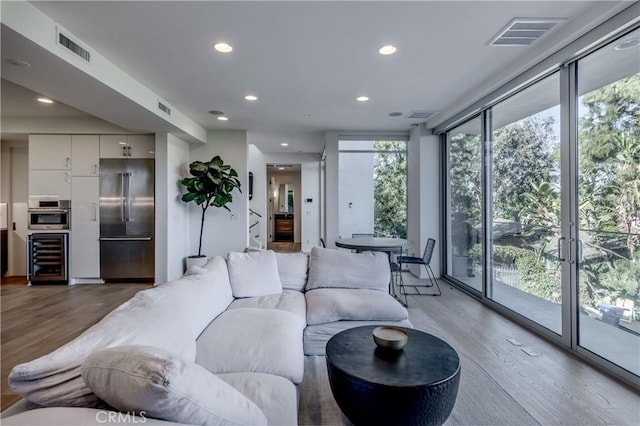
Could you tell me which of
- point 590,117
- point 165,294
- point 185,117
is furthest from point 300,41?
point 185,117

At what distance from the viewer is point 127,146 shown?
5.32 m

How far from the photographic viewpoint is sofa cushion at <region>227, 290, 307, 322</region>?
2.66m

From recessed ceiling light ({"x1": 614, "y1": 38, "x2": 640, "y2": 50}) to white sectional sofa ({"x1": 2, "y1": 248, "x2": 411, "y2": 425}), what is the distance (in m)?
2.62

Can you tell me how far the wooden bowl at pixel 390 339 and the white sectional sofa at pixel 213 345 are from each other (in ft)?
1.58

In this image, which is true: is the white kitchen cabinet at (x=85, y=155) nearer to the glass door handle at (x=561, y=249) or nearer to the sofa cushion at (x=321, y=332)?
the sofa cushion at (x=321, y=332)

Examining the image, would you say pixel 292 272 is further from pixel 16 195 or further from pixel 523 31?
pixel 16 195

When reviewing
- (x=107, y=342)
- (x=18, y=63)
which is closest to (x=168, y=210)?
(x=18, y=63)

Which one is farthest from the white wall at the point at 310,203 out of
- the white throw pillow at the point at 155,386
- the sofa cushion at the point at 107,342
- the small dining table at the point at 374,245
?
the white throw pillow at the point at 155,386

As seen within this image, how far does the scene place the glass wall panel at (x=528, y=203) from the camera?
10.3 ft

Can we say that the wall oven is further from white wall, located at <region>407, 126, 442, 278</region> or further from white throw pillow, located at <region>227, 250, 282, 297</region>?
white wall, located at <region>407, 126, 442, 278</region>

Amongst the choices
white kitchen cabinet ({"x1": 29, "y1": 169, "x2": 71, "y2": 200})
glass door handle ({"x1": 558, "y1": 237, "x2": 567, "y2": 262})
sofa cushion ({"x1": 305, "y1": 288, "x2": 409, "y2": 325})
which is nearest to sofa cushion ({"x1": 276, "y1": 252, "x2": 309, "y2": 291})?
sofa cushion ({"x1": 305, "y1": 288, "x2": 409, "y2": 325})

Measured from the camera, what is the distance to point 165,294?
72.9 inches

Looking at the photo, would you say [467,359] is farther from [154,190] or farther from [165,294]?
[154,190]

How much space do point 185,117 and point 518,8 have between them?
180 inches
